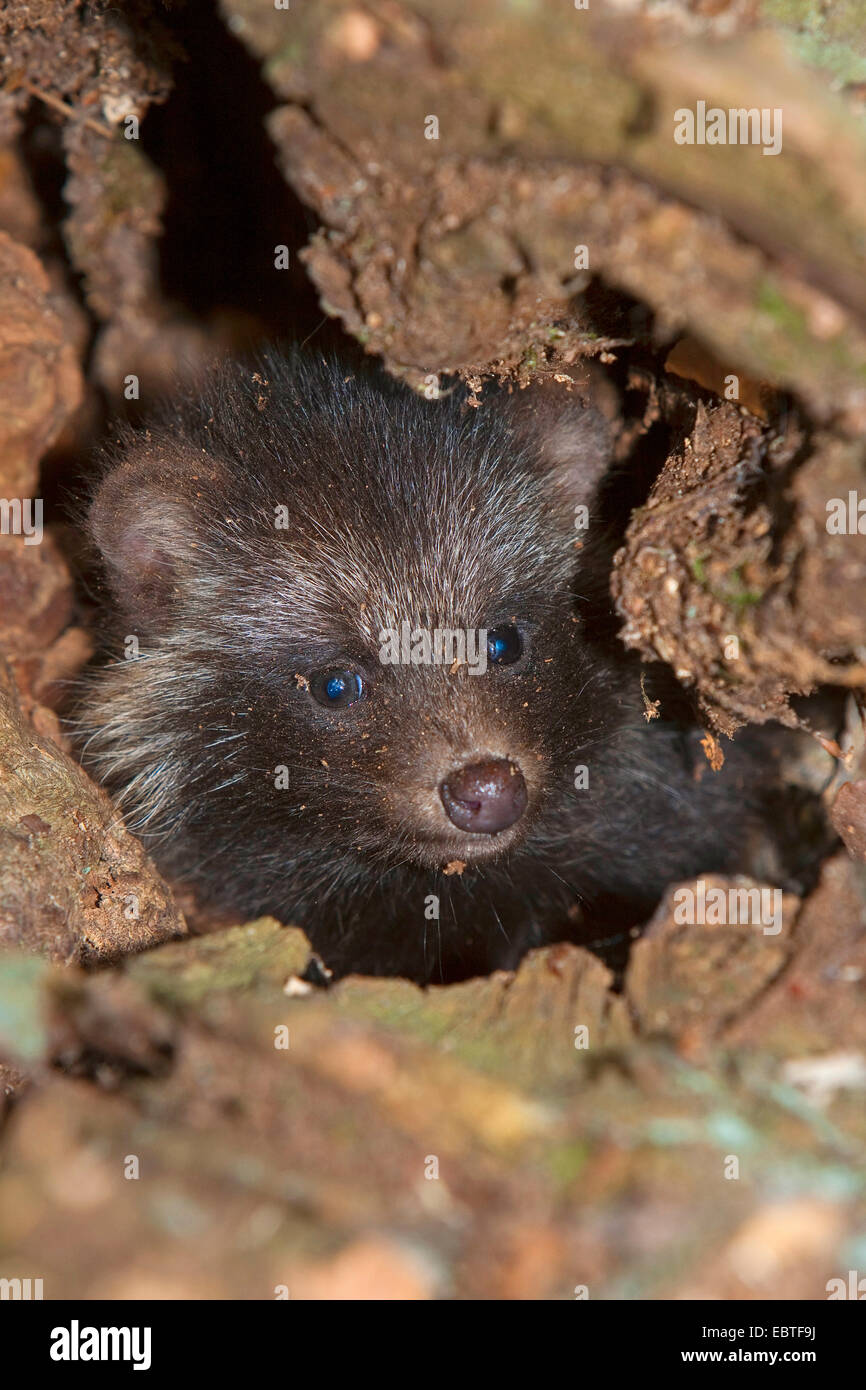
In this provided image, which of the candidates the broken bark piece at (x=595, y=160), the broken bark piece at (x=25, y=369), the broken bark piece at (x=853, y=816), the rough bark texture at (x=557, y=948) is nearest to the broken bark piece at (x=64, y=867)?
the rough bark texture at (x=557, y=948)

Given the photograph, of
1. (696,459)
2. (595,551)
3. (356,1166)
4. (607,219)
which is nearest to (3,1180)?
(356,1166)

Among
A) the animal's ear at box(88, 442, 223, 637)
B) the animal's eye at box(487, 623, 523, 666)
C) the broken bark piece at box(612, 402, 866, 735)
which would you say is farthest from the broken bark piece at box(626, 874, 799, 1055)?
the animal's ear at box(88, 442, 223, 637)

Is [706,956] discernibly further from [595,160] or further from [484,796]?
[595,160]

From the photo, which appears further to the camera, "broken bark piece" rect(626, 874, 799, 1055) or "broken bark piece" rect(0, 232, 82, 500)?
"broken bark piece" rect(0, 232, 82, 500)

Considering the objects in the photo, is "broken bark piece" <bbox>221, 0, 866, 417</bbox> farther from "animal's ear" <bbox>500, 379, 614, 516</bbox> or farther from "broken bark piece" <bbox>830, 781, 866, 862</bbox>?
"animal's ear" <bbox>500, 379, 614, 516</bbox>

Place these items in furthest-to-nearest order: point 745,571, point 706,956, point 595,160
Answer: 1. point 745,571
2. point 706,956
3. point 595,160

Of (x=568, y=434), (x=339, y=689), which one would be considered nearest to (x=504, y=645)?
(x=339, y=689)

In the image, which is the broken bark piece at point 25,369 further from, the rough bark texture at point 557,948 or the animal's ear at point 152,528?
the rough bark texture at point 557,948
